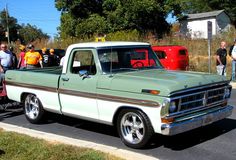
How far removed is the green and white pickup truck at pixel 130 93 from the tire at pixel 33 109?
50mm

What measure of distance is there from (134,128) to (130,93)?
634mm

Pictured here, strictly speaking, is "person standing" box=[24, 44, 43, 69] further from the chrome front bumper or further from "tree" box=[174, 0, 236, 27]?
"tree" box=[174, 0, 236, 27]

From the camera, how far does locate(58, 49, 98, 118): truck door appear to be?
25.0 ft

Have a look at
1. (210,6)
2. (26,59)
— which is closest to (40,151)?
(26,59)

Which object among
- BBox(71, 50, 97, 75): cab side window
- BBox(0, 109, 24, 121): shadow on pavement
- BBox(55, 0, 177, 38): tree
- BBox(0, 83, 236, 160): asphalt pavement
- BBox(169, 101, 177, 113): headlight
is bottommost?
BBox(0, 83, 236, 160): asphalt pavement

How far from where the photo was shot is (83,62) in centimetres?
834

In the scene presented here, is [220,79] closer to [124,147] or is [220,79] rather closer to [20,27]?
[124,147]

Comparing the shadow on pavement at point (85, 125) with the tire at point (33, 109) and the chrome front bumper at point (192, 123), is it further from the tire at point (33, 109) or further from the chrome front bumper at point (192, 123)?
the chrome front bumper at point (192, 123)

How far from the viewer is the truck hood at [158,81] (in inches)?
254

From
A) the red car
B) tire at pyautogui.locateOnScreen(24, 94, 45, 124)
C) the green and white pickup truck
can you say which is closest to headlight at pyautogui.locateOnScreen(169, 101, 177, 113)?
the green and white pickup truck

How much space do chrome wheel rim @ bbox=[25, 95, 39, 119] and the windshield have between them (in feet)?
7.85

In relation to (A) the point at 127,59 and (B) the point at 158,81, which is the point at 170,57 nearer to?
(A) the point at 127,59

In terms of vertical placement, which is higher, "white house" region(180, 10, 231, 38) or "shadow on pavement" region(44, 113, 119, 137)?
"white house" region(180, 10, 231, 38)

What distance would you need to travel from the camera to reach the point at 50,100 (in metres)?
8.65
